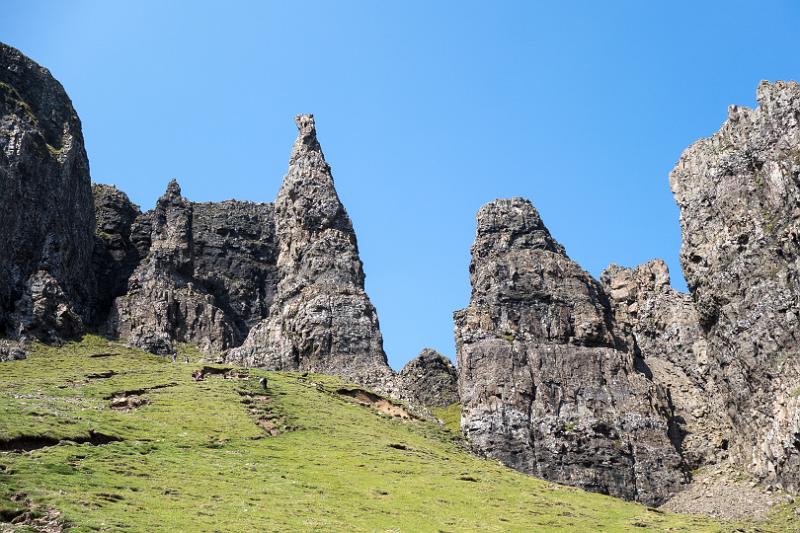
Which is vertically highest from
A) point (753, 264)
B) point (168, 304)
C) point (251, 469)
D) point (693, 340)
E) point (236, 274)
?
point (753, 264)

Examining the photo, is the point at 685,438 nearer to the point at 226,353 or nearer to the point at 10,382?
the point at 226,353

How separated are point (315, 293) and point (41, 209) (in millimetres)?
51056

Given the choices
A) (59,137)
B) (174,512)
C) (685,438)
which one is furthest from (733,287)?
(59,137)

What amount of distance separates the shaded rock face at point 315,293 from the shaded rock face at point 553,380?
17044 mm

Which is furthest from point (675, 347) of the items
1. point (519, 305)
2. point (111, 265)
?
point (111, 265)

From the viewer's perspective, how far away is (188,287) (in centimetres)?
18550

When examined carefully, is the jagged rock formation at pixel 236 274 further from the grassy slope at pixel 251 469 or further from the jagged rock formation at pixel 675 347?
the jagged rock formation at pixel 675 347

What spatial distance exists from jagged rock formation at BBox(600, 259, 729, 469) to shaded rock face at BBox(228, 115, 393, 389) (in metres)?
43.1

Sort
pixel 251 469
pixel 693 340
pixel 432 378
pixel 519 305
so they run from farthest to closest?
pixel 432 378 → pixel 693 340 → pixel 519 305 → pixel 251 469

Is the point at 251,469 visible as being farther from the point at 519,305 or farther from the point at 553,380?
Result: the point at 519,305

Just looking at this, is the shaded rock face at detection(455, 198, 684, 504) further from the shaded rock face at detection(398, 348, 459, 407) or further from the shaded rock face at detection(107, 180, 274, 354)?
the shaded rock face at detection(107, 180, 274, 354)

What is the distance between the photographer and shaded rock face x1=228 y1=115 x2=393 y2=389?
158750 millimetres

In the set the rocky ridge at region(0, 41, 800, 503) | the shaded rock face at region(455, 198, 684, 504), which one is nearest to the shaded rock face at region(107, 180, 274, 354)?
the rocky ridge at region(0, 41, 800, 503)

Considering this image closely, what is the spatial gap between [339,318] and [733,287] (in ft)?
204
